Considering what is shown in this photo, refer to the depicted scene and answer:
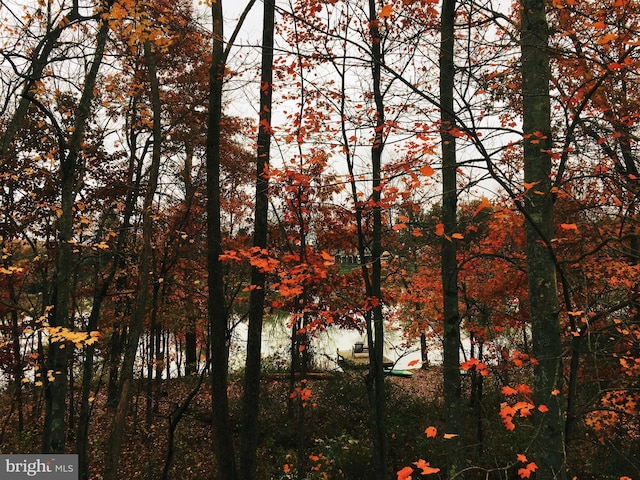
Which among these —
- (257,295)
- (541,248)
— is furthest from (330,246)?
(541,248)

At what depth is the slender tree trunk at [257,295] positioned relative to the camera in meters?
6.63

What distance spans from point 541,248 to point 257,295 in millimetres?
4966

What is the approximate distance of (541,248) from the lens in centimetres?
302

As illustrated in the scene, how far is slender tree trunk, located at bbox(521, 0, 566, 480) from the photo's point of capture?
9.35ft

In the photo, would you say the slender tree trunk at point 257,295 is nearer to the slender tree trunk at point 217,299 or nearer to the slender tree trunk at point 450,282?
the slender tree trunk at point 217,299

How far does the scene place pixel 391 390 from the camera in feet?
42.9

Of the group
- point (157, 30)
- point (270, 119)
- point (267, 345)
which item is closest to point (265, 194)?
point (270, 119)

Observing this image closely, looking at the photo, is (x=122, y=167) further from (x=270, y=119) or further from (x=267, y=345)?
(x=267, y=345)

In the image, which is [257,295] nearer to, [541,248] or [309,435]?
[541,248]

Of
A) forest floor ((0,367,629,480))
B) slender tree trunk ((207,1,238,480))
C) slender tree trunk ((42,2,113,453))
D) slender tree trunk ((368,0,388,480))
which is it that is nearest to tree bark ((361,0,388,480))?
slender tree trunk ((368,0,388,480))

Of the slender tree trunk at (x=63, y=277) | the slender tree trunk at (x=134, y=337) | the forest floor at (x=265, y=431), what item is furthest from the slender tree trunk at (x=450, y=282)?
the slender tree trunk at (x=63, y=277)

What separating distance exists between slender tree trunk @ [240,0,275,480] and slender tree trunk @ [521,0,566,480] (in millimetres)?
4156

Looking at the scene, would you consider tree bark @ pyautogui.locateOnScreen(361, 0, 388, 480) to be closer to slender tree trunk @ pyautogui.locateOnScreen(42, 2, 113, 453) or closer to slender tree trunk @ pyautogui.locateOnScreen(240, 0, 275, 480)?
slender tree trunk @ pyautogui.locateOnScreen(240, 0, 275, 480)

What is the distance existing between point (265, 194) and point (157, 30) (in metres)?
2.97
